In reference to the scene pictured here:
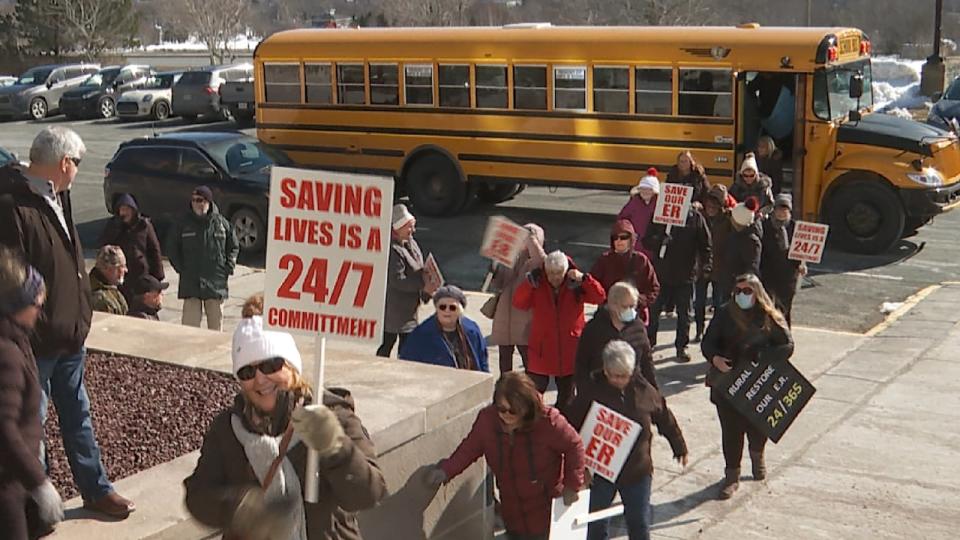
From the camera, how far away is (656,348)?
466 inches

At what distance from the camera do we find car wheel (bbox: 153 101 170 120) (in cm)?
3659

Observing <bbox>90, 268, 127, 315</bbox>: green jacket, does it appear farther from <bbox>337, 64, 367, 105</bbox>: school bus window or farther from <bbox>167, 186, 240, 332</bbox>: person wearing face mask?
<bbox>337, 64, 367, 105</bbox>: school bus window

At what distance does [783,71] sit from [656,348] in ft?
18.0

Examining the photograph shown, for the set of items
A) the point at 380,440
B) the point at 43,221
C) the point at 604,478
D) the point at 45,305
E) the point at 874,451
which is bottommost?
the point at 874,451

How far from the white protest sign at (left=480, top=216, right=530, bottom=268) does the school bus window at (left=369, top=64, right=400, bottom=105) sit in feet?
31.1

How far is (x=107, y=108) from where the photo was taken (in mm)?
37875

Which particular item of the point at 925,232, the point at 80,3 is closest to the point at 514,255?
the point at 925,232

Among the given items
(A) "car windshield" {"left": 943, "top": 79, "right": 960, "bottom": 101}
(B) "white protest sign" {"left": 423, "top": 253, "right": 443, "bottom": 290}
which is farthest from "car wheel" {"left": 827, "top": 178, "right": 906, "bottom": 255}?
(A) "car windshield" {"left": 943, "top": 79, "right": 960, "bottom": 101}

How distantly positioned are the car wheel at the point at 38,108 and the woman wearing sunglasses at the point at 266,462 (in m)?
37.0

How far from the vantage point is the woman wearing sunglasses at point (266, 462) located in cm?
412

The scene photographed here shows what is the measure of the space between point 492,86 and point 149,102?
21.0 metres

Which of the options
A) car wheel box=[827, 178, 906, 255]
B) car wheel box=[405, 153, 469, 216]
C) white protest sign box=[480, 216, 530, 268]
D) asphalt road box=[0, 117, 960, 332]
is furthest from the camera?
car wheel box=[405, 153, 469, 216]

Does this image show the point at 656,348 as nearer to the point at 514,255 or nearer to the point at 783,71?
the point at 514,255

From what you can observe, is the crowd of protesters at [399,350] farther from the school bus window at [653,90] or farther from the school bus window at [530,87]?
the school bus window at [530,87]
